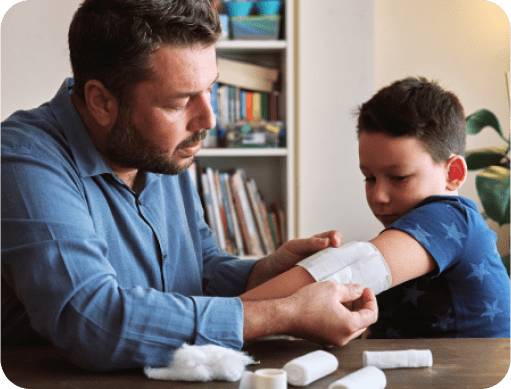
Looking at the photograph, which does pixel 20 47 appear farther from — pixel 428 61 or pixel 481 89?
pixel 481 89

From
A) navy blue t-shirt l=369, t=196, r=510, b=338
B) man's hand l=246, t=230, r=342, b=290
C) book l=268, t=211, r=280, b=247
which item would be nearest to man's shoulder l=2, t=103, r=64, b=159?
man's hand l=246, t=230, r=342, b=290

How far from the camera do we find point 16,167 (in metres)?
0.75

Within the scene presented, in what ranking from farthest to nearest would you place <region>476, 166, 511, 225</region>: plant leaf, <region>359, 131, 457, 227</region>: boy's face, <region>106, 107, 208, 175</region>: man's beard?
<region>476, 166, 511, 225</region>: plant leaf → <region>359, 131, 457, 227</region>: boy's face → <region>106, 107, 208, 175</region>: man's beard

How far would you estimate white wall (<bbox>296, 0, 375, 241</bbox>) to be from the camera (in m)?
2.28

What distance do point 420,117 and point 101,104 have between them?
2.34ft

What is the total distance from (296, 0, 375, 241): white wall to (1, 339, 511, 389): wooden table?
1508 millimetres

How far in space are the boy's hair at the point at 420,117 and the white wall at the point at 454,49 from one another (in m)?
1.30

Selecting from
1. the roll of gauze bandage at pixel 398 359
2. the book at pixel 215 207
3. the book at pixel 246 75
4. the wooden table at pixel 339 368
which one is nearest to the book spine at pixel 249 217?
the book at pixel 215 207

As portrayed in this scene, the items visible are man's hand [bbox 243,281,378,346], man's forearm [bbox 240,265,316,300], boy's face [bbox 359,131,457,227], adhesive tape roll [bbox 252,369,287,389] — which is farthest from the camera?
boy's face [bbox 359,131,457,227]

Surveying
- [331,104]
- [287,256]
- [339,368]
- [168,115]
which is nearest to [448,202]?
[287,256]

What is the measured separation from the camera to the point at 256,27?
2168mm

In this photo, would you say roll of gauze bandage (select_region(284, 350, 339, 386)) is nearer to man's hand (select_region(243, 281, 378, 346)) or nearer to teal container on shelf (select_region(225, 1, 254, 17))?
man's hand (select_region(243, 281, 378, 346))

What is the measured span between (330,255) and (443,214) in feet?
0.77

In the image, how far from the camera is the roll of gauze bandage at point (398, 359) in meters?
0.68
